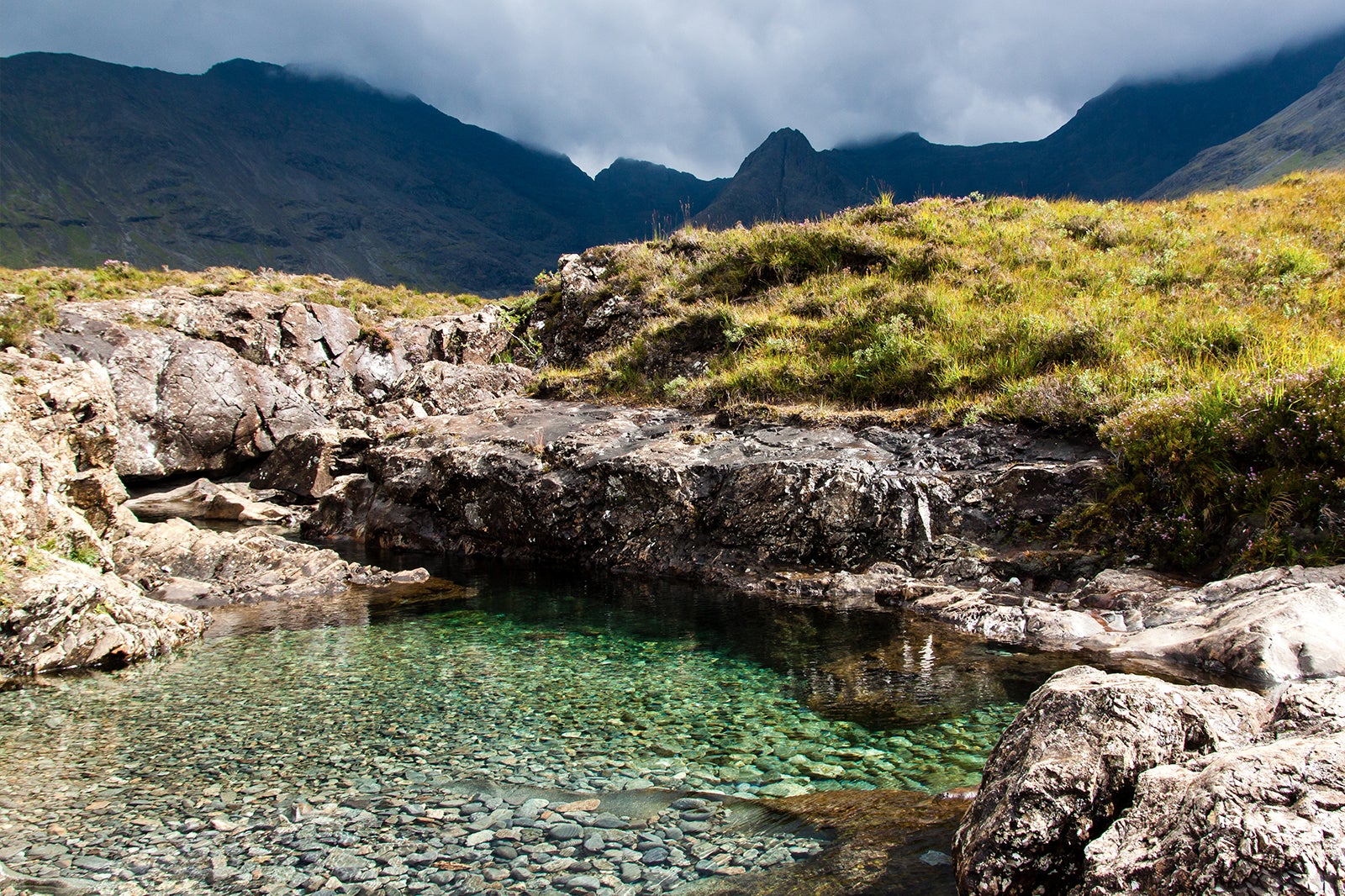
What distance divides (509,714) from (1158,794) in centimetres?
586

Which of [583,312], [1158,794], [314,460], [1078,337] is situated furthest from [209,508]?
[1158,794]

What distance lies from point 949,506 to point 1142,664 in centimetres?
487

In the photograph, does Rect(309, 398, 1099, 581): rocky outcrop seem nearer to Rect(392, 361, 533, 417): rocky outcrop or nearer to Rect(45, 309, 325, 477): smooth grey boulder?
Rect(392, 361, 533, 417): rocky outcrop

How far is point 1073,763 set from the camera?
361cm

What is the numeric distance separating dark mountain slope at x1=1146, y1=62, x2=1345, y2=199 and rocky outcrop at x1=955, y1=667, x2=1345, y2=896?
153391 millimetres

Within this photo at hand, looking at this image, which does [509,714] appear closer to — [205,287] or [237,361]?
[237,361]

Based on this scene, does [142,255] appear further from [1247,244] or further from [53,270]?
[1247,244]

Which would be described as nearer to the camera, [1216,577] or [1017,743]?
[1017,743]

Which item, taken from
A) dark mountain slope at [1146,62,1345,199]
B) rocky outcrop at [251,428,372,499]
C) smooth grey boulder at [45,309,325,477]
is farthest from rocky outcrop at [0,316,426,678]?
dark mountain slope at [1146,62,1345,199]

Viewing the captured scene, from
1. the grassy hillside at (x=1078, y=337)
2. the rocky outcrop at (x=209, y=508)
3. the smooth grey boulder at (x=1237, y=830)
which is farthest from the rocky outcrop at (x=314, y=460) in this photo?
the smooth grey boulder at (x=1237, y=830)

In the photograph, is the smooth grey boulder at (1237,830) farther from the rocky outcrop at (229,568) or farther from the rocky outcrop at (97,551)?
the rocky outcrop at (229,568)

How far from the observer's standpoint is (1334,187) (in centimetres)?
2197

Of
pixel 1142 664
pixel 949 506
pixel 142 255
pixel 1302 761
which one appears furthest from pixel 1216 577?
pixel 142 255

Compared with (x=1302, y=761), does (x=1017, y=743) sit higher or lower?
lower
